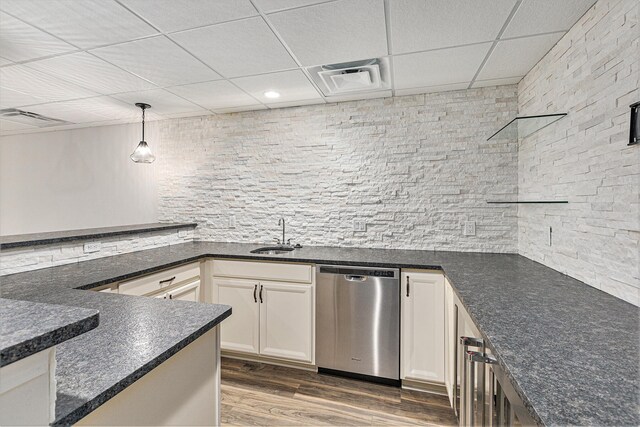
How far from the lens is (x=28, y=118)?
349 cm

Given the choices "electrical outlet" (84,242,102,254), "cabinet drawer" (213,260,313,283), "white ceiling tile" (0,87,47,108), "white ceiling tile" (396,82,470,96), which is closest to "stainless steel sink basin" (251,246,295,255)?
"cabinet drawer" (213,260,313,283)

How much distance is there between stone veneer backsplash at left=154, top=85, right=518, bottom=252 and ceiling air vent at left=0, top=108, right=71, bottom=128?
1243mm

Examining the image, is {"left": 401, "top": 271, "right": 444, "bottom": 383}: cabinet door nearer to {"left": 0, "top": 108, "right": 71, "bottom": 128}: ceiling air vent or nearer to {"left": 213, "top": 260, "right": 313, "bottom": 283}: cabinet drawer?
{"left": 213, "top": 260, "right": 313, "bottom": 283}: cabinet drawer

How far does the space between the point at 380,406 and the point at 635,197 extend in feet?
6.06

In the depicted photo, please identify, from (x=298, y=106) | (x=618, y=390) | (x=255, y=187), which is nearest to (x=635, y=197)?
(x=618, y=390)

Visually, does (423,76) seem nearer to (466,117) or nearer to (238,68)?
(466,117)

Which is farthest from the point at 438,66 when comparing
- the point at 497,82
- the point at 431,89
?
the point at 497,82

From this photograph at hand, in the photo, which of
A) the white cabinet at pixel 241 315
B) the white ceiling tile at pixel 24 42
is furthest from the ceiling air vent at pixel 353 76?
the white cabinet at pixel 241 315

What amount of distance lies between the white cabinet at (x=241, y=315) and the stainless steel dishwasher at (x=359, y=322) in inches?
21.6

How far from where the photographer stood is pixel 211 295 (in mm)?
2672

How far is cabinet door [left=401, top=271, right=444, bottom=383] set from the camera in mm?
2170

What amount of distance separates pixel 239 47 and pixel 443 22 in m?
1.23

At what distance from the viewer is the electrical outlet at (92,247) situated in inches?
90.9

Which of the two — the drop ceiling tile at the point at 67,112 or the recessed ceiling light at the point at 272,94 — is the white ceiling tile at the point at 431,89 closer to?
the recessed ceiling light at the point at 272,94
